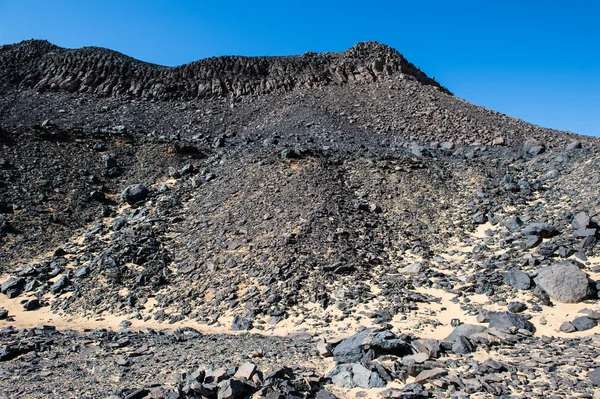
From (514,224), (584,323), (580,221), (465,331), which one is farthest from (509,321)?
(514,224)

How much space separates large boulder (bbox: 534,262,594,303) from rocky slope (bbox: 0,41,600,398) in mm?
33

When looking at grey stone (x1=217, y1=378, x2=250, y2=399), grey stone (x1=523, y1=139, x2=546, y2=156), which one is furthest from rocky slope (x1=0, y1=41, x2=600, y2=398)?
grey stone (x1=523, y1=139, x2=546, y2=156)

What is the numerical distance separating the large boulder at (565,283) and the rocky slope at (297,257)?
0.11 ft

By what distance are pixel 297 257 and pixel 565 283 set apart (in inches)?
243

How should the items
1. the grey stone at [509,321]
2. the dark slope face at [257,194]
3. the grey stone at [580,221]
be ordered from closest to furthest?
the grey stone at [509,321] < the grey stone at [580,221] < the dark slope face at [257,194]

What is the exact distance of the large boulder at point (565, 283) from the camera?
328 inches

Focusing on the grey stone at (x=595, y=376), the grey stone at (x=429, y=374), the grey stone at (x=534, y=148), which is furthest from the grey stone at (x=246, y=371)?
the grey stone at (x=534, y=148)

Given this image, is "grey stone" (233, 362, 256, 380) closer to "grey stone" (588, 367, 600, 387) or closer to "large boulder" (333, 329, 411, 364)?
"large boulder" (333, 329, 411, 364)

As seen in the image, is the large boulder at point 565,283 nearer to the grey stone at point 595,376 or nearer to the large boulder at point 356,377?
the grey stone at point 595,376

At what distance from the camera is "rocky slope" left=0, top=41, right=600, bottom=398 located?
21.2 feet

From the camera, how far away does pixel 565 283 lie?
8531 millimetres

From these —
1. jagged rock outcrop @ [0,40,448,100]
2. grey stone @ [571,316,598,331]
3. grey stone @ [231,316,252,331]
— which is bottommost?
grey stone @ [231,316,252,331]

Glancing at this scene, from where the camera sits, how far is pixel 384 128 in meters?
24.1

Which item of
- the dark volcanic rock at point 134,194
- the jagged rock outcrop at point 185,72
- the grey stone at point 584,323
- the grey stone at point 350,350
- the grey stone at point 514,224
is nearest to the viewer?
the grey stone at point 350,350
